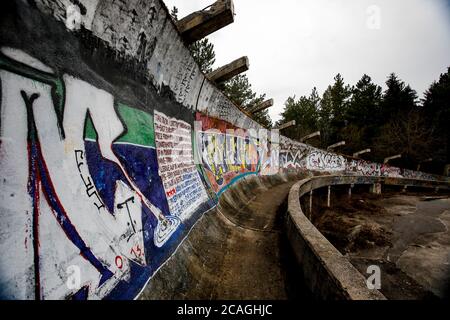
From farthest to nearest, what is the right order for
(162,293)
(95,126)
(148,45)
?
(148,45), (162,293), (95,126)

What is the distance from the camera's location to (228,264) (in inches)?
161

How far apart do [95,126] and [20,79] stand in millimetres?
814

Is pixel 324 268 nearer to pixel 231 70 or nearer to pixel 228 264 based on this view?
pixel 228 264

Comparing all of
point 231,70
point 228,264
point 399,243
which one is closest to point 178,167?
point 228,264

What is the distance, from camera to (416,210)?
15.7 m

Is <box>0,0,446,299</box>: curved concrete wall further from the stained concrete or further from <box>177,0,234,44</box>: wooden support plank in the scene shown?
<box>177,0,234,44</box>: wooden support plank

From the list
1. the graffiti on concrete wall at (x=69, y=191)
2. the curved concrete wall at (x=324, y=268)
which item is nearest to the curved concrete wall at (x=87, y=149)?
the graffiti on concrete wall at (x=69, y=191)

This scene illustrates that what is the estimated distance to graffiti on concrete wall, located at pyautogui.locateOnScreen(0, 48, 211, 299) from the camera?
5.03 feet

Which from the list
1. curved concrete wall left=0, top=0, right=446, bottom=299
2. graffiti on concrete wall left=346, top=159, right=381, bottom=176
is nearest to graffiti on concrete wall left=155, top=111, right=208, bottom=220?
curved concrete wall left=0, top=0, right=446, bottom=299

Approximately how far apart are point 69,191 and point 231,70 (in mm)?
5978

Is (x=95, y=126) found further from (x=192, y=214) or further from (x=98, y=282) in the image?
(x=192, y=214)

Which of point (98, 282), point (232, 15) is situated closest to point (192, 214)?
point (98, 282)

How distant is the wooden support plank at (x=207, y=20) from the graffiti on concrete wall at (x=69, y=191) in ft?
7.36

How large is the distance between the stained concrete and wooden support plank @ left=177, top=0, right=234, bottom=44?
409cm
